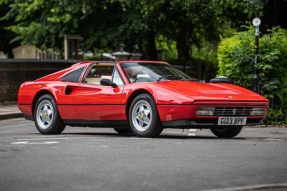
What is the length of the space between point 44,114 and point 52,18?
24.4 metres

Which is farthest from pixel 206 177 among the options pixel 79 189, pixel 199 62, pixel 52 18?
pixel 199 62

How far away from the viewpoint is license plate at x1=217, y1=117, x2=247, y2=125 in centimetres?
1230

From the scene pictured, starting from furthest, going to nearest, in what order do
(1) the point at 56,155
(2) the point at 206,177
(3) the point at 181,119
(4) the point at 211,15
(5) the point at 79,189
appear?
(4) the point at 211,15 → (3) the point at 181,119 → (1) the point at 56,155 → (2) the point at 206,177 → (5) the point at 79,189

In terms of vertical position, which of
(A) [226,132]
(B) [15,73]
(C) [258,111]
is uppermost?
(C) [258,111]

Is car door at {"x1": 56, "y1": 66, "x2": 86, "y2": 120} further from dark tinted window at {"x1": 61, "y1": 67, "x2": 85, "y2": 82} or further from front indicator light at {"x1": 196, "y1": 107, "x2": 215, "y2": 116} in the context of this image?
front indicator light at {"x1": 196, "y1": 107, "x2": 215, "y2": 116}

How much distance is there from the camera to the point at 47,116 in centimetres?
1464

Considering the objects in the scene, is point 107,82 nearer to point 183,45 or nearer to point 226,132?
point 226,132

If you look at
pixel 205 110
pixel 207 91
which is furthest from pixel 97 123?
pixel 205 110

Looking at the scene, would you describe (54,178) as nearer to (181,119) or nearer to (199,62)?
(181,119)

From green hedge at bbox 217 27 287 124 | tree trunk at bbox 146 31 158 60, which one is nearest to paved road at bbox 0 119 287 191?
green hedge at bbox 217 27 287 124

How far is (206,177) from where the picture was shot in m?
8.10

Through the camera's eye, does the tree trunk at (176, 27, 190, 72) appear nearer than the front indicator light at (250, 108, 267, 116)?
No

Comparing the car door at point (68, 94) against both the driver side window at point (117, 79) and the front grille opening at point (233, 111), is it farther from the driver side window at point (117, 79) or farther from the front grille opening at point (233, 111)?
the front grille opening at point (233, 111)

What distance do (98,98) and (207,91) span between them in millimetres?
2034
